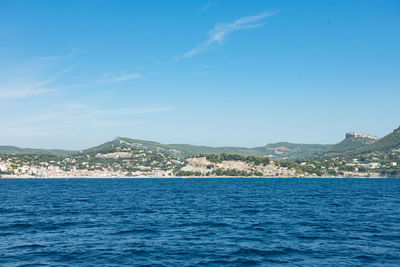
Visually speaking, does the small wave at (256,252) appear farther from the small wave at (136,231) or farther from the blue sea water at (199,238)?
the small wave at (136,231)

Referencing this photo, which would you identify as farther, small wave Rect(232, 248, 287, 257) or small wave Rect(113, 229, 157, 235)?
small wave Rect(113, 229, 157, 235)

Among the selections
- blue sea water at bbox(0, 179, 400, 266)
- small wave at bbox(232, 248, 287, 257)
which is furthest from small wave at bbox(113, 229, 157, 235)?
small wave at bbox(232, 248, 287, 257)

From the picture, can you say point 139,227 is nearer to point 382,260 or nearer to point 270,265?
point 270,265

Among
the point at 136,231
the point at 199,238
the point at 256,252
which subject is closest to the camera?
the point at 256,252

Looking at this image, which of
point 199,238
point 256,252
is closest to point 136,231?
point 199,238

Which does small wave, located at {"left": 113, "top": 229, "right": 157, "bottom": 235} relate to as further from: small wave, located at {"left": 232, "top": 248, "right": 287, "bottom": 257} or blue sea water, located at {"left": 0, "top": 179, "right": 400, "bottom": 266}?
small wave, located at {"left": 232, "top": 248, "right": 287, "bottom": 257}

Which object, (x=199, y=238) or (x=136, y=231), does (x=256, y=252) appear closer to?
(x=199, y=238)

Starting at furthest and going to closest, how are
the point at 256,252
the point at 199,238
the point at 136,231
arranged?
1. the point at 136,231
2. the point at 199,238
3. the point at 256,252

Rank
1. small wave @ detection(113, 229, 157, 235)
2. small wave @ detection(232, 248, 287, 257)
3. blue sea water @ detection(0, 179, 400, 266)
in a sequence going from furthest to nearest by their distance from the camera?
small wave @ detection(113, 229, 157, 235) → small wave @ detection(232, 248, 287, 257) → blue sea water @ detection(0, 179, 400, 266)

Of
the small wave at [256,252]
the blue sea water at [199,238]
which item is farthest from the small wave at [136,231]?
the small wave at [256,252]

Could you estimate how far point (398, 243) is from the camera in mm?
38844

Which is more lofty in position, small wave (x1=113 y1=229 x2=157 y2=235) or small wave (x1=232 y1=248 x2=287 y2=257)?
small wave (x1=232 y1=248 x2=287 y2=257)

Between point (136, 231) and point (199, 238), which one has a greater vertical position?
point (199, 238)

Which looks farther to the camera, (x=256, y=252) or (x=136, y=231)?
(x=136, y=231)
